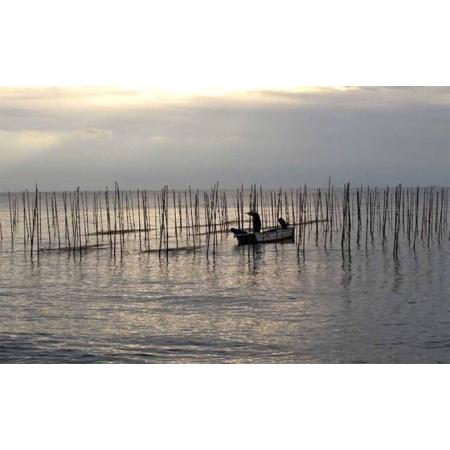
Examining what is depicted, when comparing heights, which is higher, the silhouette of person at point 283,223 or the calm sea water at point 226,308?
the silhouette of person at point 283,223

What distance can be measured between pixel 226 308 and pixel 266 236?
9.50 meters

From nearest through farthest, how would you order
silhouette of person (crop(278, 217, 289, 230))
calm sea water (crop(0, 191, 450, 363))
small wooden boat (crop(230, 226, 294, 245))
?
calm sea water (crop(0, 191, 450, 363)) < small wooden boat (crop(230, 226, 294, 245)) < silhouette of person (crop(278, 217, 289, 230))

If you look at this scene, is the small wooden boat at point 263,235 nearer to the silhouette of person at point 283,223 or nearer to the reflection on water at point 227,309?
the silhouette of person at point 283,223

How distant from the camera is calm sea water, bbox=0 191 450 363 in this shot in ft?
25.9

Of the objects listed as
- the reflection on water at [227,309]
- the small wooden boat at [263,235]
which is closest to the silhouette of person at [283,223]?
the small wooden boat at [263,235]

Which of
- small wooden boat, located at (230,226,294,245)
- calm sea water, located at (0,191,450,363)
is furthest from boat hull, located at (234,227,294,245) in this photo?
calm sea water, located at (0,191,450,363)

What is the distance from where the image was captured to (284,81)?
21.2ft

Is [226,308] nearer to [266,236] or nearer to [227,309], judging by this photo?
[227,309]

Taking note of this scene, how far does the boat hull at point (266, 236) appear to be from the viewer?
1958cm

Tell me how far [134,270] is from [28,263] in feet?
9.59

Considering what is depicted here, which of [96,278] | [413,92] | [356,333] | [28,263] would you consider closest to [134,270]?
[96,278]

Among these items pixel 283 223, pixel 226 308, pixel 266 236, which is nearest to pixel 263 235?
pixel 266 236

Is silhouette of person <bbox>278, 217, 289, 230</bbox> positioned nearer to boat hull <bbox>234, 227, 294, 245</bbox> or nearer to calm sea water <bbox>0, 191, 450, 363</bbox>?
boat hull <bbox>234, 227, 294, 245</bbox>
